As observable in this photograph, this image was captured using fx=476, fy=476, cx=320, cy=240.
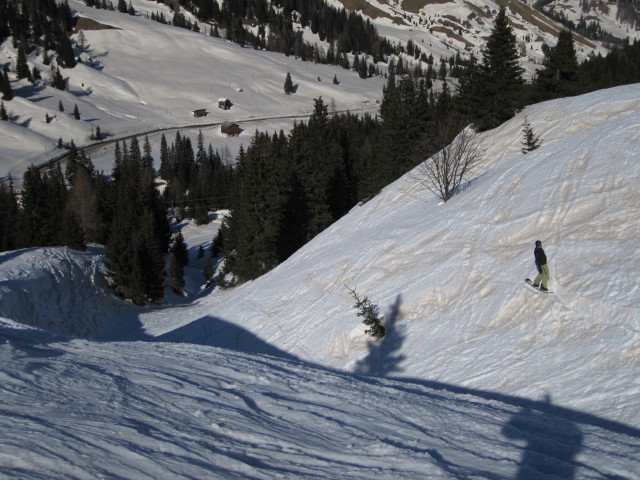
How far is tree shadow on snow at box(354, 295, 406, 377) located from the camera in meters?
13.4

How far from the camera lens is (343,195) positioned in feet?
164

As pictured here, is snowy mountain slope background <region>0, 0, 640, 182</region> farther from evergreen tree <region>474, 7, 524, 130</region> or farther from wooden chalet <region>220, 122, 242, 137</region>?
evergreen tree <region>474, 7, 524, 130</region>

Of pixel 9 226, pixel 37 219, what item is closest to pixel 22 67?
pixel 9 226

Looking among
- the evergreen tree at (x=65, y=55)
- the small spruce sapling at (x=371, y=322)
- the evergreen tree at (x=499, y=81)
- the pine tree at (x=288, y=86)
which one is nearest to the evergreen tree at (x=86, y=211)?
the evergreen tree at (x=499, y=81)

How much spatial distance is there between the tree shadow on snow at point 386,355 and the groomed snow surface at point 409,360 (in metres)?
0.09

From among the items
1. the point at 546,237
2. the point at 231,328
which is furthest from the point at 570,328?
the point at 231,328

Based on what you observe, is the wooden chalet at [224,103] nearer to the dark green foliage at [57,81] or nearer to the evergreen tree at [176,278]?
the dark green foliage at [57,81]

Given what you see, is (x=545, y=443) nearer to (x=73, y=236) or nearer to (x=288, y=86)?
(x=73, y=236)

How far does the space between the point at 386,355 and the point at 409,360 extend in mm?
950

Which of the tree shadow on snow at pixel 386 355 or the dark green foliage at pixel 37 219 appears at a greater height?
the tree shadow on snow at pixel 386 355

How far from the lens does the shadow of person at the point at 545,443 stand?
545 centimetres

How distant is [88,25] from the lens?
508ft

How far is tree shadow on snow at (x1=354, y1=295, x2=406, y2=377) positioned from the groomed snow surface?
9cm

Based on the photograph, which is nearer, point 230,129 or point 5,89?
point 5,89
